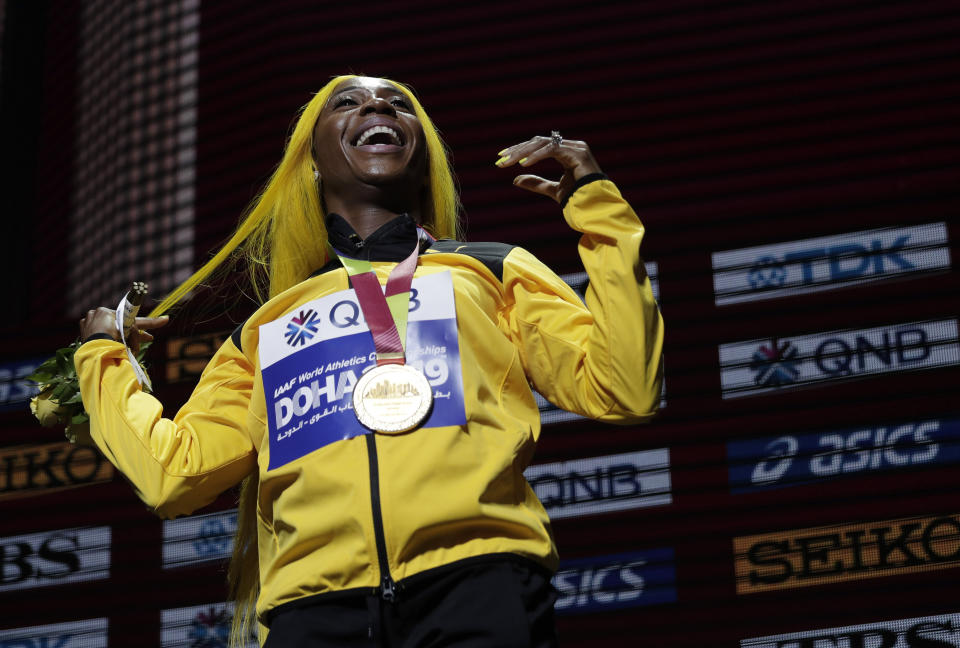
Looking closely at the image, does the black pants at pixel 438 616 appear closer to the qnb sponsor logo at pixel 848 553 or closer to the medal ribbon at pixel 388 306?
the medal ribbon at pixel 388 306

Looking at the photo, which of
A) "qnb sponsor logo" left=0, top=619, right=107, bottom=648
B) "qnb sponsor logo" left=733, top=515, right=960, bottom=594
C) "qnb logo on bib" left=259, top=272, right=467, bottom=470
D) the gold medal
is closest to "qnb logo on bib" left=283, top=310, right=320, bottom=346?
"qnb logo on bib" left=259, top=272, right=467, bottom=470

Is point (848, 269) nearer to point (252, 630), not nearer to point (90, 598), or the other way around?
point (252, 630)

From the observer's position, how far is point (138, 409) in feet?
8.43

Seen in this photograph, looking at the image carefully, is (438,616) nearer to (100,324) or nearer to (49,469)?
(100,324)

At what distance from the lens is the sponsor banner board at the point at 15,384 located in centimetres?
517

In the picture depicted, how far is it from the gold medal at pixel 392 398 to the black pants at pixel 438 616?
253 millimetres

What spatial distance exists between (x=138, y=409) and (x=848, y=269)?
8.54ft

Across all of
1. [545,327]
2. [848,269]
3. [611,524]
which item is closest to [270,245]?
[545,327]

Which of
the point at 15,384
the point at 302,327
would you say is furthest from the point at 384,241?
the point at 15,384

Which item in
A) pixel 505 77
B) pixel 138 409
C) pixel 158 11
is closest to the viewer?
pixel 138 409

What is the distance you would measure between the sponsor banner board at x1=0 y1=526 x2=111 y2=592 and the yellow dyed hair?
6.65 ft

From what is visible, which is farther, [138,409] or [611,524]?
[611,524]

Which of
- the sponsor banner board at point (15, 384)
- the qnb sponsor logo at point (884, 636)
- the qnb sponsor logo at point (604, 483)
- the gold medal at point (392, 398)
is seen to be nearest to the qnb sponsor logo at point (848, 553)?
the qnb sponsor logo at point (884, 636)

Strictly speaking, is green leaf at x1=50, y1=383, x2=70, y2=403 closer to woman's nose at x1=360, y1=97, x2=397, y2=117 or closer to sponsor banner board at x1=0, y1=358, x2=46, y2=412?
woman's nose at x1=360, y1=97, x2=397, y2=117
